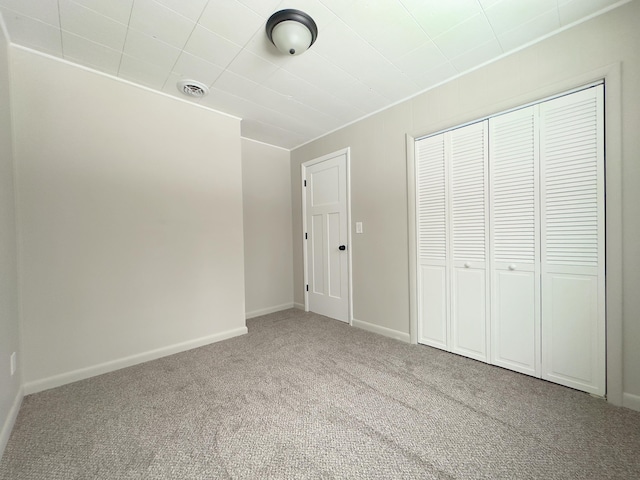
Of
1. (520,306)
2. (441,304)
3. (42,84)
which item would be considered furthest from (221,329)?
(520,306)

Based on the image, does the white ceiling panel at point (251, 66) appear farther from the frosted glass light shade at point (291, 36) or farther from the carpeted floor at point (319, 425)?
the carpeted floor at point (319, 425)

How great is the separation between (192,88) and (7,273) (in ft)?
6.30

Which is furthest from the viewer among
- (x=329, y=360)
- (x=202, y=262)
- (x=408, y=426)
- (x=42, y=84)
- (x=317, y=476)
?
(x=202, y=262)

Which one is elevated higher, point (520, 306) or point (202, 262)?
point (202, 262)

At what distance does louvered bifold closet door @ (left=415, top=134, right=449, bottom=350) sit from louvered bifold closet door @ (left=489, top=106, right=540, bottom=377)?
393 mm

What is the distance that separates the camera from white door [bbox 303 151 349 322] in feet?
10.8

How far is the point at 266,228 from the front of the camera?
3.76 metres

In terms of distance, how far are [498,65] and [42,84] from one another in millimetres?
3467

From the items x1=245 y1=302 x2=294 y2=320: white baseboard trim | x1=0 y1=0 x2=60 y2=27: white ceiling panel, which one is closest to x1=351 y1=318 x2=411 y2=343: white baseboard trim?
x1=245 y1=302 x2=294 y2=320: white baseboard trim

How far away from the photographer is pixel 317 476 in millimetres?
1175

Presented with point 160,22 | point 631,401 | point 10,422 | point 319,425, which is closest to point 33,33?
point 160,22

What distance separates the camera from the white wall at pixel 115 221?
1.85 m

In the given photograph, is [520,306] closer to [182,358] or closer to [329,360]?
[329,360]

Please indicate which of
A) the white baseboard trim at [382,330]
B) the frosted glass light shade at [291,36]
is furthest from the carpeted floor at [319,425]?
the frosted glass light shade at [291,36]
